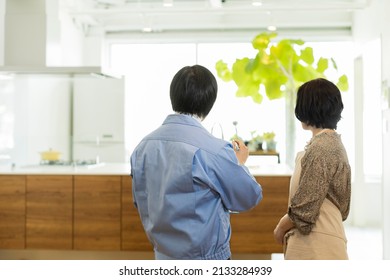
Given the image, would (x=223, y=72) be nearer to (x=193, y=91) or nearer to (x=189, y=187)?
(x=193, y=91)

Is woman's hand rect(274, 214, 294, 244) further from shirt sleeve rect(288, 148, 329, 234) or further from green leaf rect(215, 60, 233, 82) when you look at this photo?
green leaf rect(215, 60, 233, 82)

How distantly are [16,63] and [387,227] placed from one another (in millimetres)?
3585

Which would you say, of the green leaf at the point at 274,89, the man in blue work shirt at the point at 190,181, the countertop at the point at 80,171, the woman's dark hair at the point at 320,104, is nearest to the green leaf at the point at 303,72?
the green leaf at the point at 274,89

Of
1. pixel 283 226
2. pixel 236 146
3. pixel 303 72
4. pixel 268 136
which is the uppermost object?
pixel 303 72

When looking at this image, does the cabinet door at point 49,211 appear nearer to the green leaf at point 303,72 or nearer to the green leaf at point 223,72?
the green leaf at point 303,72

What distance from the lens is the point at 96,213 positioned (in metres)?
4.18

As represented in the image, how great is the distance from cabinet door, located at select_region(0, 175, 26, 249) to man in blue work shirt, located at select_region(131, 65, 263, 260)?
265 cm

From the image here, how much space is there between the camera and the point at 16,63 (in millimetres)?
4371

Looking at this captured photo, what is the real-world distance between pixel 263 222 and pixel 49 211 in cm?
164

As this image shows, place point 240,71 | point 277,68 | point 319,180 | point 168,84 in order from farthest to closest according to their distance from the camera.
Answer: point 168,84 → point 240,71 → point 277,68 → point 319,180

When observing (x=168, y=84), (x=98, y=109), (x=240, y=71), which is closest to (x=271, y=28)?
(x=240, y=71)

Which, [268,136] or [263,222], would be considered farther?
[268,136]

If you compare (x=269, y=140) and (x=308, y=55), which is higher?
(x=308, y=55)

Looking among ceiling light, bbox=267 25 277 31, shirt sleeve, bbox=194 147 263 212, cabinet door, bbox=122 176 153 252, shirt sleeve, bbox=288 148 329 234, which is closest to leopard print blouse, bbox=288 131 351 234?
shirt sleeve, bbox=288 148 329 234
